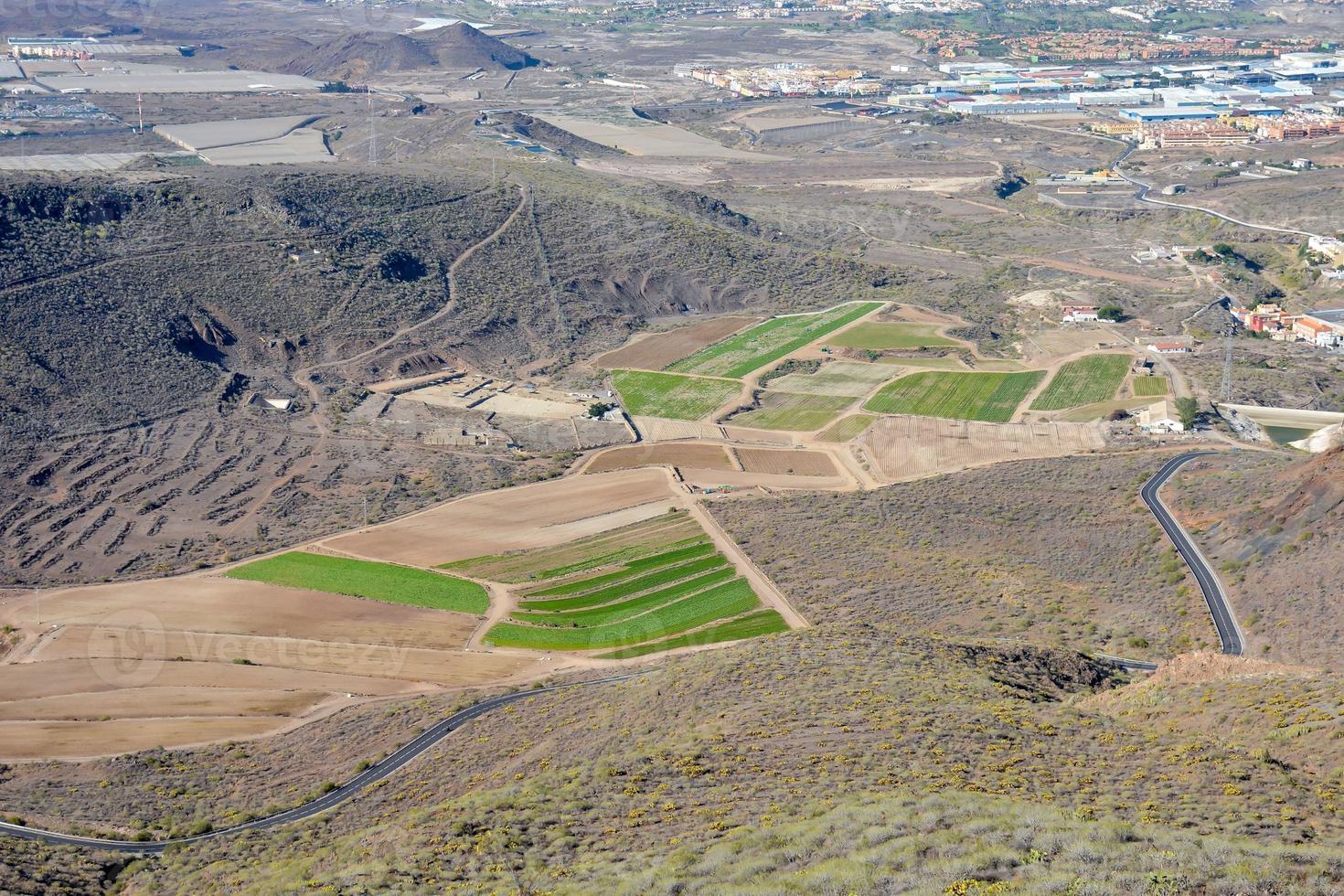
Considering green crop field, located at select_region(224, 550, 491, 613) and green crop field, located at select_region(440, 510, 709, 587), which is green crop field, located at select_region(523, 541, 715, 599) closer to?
green crop field, located at select_region(440, 510, 709, 587)

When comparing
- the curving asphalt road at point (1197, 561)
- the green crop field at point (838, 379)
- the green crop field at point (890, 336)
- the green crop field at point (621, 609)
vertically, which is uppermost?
the curving asphalt road at point (1197, 561)

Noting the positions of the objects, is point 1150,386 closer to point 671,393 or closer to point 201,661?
point 671,393

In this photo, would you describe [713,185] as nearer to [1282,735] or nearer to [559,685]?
[559,685]

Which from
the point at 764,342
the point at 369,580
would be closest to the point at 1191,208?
the point at 764,342

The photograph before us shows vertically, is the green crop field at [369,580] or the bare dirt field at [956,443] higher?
the bare dirt field at [956,443]

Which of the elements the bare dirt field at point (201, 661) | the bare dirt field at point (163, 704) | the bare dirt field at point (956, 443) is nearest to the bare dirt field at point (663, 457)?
the bare dirt field at point (956, 443)

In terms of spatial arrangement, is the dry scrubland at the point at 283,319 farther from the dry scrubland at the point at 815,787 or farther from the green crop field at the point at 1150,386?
the green crop field at the point at 1150,386

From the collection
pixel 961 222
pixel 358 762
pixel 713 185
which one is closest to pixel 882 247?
pixel 961 222
